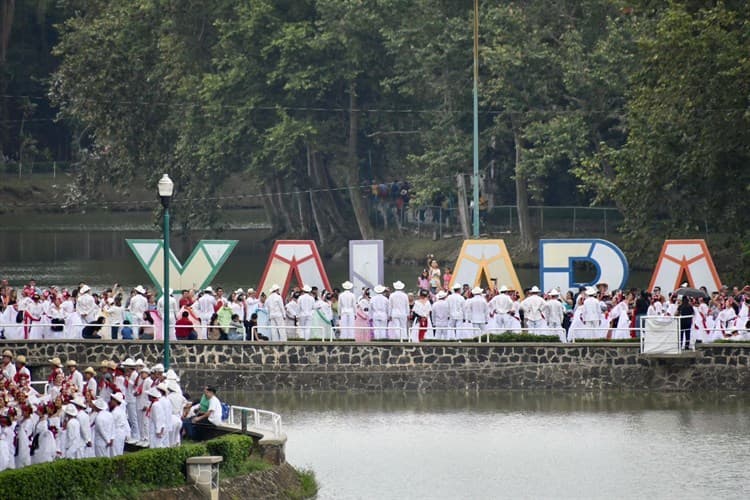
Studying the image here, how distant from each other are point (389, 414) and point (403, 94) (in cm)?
3739

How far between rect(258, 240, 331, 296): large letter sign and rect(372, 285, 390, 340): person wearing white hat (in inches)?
116

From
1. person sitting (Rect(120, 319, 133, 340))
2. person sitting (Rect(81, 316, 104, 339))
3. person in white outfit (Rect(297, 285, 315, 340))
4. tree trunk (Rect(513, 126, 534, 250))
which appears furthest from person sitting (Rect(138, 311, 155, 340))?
tree trunk (Rect(513, 126, 534, 250))

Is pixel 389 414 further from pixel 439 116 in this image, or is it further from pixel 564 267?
pixel 439 116

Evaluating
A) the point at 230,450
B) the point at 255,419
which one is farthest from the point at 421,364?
the point at 230,450

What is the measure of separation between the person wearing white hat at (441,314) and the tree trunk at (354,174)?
3324 centimetres

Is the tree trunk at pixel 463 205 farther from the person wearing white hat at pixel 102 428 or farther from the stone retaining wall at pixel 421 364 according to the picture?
the person wearing white hat at pixel 102 428

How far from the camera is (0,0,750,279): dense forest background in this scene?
2494 inches

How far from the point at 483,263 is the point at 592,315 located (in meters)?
4.39

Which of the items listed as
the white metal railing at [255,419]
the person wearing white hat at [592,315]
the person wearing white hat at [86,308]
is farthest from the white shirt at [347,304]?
the white metal railing at [255,419]

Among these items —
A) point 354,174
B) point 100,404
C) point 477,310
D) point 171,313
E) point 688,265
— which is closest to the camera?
point 100,404

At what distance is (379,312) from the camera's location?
41094 millimetres

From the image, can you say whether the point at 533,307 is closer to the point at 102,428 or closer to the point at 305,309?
the point at 305,309

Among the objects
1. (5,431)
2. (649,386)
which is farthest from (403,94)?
(5,431)

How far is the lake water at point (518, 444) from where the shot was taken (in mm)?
29953
